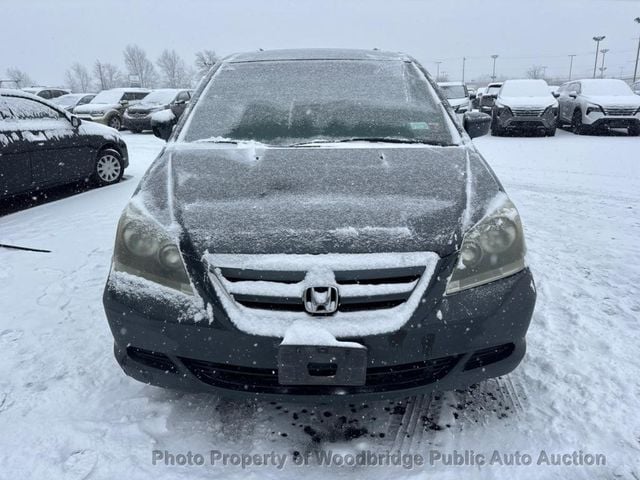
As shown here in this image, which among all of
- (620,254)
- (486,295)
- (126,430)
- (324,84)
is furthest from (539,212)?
(126,430)

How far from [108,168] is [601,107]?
467 inches

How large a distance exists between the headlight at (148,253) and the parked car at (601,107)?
44.8 feet

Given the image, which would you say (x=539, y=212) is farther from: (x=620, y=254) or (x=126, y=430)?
(x=126, y=430)

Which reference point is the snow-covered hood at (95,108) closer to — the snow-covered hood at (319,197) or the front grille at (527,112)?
the front grille at (527,112)

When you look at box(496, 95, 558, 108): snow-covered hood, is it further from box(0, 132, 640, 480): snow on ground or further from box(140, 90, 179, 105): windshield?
box(140, 90, 179, 105): windshield

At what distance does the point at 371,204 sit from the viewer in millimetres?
2125

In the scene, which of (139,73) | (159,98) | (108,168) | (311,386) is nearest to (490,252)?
(311,386)

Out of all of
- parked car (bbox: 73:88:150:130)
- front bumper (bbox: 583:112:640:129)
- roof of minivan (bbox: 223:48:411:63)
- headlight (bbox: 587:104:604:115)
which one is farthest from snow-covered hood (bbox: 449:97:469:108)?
roof of minivan (bbox: 223:48:411:63)

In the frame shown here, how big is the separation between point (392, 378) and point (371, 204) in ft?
2.35

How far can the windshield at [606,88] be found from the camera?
44.0 feet

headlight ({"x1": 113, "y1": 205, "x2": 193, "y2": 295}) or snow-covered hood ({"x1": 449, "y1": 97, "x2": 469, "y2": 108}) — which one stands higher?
headlight ({"x1": 113, "y1": 205, "x2": 193, "y2": 295})

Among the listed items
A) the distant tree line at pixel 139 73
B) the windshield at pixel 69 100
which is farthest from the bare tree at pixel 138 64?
the windshield at pixel 69 100

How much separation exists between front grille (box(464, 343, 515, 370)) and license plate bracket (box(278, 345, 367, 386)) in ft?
1.54

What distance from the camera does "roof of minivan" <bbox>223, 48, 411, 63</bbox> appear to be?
3529 mm
